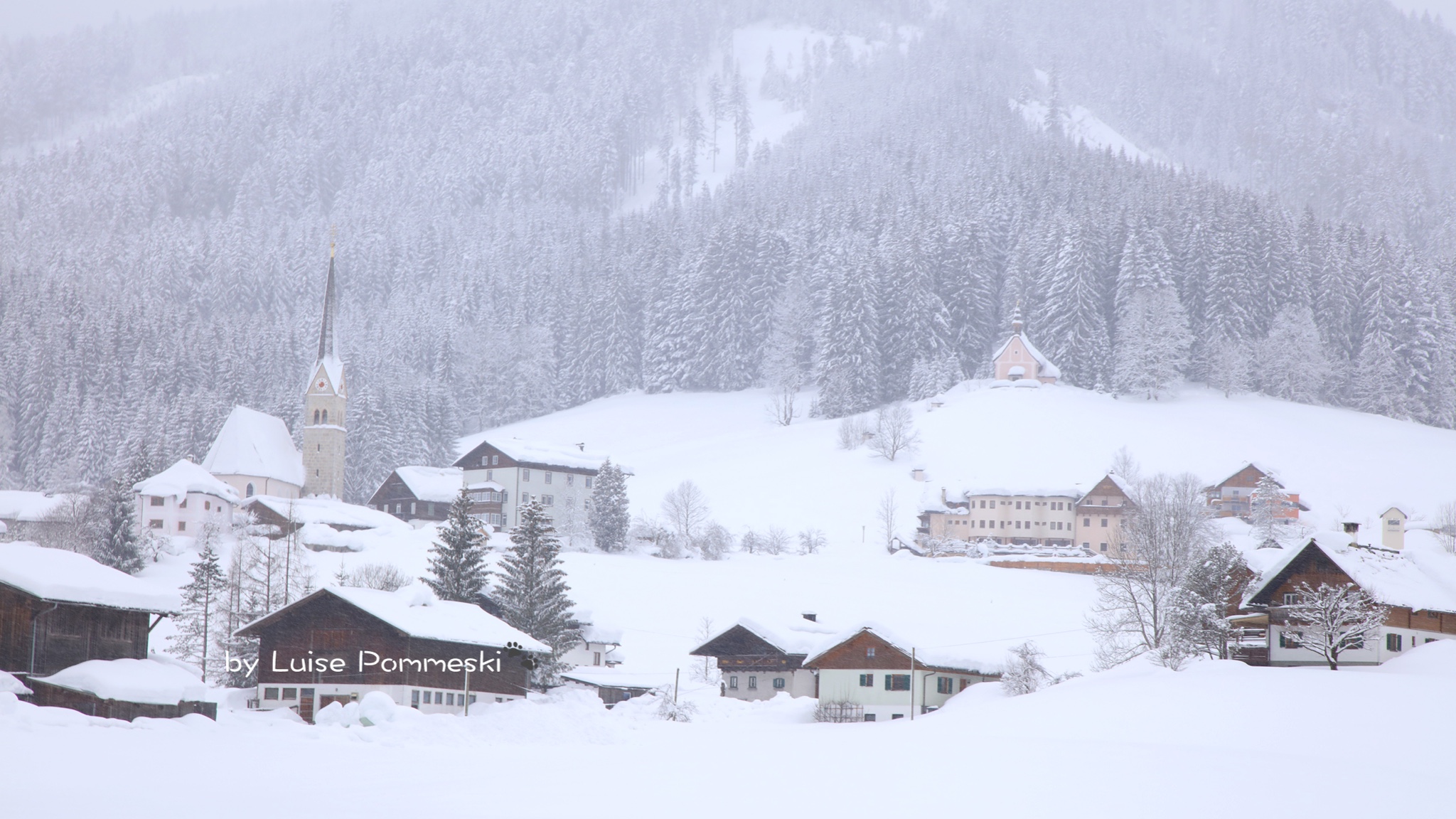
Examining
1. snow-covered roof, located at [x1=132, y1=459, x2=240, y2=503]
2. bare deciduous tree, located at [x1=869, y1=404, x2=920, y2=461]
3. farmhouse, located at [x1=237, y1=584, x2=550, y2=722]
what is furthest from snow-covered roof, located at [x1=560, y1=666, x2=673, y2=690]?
bare deciduous tree, located at [x1=869, y1=404, x2=920, y2=461]

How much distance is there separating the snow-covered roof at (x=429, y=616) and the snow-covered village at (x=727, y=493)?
22cm

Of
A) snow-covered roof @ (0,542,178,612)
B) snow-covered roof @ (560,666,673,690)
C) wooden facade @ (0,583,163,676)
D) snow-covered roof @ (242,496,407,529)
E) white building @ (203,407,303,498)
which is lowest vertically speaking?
snow-covered roof @ (560,666,673,690)

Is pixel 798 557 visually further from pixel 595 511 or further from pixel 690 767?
pixel 690 767

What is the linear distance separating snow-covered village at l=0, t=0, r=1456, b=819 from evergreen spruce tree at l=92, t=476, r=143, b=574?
0.62 feet

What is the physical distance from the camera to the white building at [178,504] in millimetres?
76875

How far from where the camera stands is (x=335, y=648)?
133ft

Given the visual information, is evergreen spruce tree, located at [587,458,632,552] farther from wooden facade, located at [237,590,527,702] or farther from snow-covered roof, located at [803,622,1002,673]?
wooden facade, located at [237,590,527,702]

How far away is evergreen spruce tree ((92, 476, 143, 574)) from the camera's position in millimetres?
62031

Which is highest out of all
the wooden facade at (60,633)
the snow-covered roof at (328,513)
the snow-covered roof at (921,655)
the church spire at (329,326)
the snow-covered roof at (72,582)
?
the church spire at (329,326)

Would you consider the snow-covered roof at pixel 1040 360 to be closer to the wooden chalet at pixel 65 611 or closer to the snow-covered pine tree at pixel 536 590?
the snow-covered pine tree at pixel 536 590

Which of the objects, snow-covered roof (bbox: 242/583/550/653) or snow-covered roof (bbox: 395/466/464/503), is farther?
snow-covered roof (bbox: 395/466/464/503)

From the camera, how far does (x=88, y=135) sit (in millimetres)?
80938

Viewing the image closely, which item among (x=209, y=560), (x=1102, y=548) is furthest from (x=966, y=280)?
(x=209, y=560)

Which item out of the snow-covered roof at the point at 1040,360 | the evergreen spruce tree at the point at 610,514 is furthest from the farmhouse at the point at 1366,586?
the snow-covered roof at the point at 1040,360
